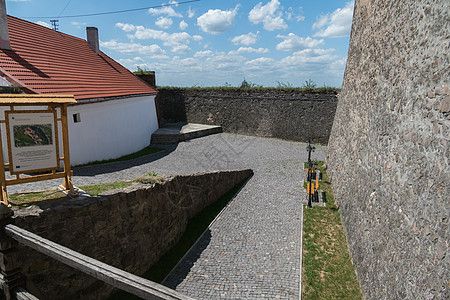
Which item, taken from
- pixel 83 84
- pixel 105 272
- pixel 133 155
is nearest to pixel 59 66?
pixel 83 84

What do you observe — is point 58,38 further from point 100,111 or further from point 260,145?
point 260,145

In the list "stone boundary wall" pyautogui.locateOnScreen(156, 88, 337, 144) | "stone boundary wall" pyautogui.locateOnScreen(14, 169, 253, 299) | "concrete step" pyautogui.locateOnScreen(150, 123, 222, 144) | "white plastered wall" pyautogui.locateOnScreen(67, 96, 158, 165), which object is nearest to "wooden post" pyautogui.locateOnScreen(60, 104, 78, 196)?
"stone boundary wall" pyautogui.locateOnScreen(14, 169, 253, 299)

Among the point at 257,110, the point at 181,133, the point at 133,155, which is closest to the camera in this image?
the point at 133,155

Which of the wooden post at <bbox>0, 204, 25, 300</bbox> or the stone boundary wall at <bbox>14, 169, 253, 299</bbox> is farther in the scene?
the stone boundary wall at <bbox>14, 169, 253, 299</bbox>

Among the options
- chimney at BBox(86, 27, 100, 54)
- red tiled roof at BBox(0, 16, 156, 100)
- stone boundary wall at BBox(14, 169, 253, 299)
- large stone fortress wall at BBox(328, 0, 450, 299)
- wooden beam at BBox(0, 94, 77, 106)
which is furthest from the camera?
chimney at BBox(86, 27, 100, 54)

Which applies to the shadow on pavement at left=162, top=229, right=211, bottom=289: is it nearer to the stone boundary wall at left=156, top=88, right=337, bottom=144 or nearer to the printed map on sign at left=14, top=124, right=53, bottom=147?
the printed map on sign at left=14, top=124, right=53, bottom=147

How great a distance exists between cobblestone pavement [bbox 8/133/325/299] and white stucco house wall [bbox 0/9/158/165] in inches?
58.9

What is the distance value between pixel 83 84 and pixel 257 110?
40.4 ft

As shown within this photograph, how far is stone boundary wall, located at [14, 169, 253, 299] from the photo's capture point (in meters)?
4.52

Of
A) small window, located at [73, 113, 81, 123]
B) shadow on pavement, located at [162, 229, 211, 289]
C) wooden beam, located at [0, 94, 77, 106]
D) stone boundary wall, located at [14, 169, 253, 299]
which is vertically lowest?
shadow on pavement, located at [162, 229, 211, 289]

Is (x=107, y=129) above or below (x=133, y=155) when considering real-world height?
above

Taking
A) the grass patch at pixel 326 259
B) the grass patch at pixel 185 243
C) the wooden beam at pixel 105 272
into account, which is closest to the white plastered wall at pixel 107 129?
the grass patch at pixel 185 243

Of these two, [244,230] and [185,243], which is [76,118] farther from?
[244,230]

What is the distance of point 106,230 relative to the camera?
221 inches
